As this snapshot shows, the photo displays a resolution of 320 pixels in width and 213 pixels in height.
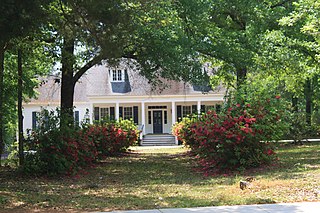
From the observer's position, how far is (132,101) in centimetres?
3456

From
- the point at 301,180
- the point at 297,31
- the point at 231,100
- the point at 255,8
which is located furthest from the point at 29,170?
the point at 297,31

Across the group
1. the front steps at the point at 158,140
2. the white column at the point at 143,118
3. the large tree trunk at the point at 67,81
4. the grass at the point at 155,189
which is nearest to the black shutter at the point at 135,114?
the white column at the point at 143,118

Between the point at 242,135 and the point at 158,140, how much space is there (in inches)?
881

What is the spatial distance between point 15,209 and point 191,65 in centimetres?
873

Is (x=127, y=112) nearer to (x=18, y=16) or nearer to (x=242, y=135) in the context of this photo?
(x=242, y=135)

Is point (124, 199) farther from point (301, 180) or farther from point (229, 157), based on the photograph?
point (229, 157)

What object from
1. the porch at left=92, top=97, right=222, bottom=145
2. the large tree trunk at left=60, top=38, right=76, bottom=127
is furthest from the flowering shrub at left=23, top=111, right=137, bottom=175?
the porch at left=92, top=97, right=222, bottom=145

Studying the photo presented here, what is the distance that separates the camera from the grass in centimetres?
759

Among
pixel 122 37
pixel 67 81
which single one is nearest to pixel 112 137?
pixel 67 81

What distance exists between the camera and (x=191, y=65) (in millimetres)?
14711

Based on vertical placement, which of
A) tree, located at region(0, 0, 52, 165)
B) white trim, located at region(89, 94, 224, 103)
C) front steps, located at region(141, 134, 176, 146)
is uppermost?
tree, located at region(0, 0, 52, 165)

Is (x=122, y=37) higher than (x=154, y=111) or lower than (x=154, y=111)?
higher

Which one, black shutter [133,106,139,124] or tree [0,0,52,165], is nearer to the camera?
tree [0,0,52,165]

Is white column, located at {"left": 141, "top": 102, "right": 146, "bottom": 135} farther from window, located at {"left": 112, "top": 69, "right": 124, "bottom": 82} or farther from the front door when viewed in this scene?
window, located at {"left": 112, "top": 69, "right": 124, "bottom": 82}
